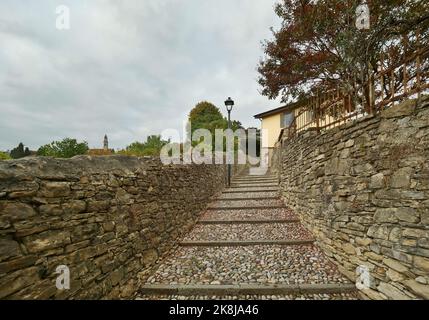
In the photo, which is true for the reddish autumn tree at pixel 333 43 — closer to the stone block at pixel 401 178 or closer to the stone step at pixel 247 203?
the stone block at pixel 401 178

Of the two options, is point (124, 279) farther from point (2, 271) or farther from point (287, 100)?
point (287, 100)

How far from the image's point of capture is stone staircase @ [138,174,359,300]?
307 centimetres

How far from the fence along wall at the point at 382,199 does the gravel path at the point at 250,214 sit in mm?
1875

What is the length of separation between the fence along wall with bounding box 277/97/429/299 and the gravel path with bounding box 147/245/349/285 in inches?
12.8

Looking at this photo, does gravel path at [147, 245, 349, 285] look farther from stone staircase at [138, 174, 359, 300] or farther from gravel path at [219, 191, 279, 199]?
gravel path at [219, 191, 279, 199]

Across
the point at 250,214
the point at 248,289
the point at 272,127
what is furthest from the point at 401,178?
the point at 272,127

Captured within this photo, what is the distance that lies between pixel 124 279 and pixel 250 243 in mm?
2589

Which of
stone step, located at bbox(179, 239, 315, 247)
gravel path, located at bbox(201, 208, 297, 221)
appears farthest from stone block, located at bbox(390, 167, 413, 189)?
gravel path, located at bbox(201, 208, 297, 221)

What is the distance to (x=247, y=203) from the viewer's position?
283 inches

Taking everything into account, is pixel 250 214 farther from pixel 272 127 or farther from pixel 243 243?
pixel 272 127

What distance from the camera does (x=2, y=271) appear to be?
1575 millimetres

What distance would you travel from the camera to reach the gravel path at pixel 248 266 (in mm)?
3305

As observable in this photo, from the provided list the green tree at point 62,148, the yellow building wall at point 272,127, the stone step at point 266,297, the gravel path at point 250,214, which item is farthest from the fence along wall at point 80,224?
the yellow building wall at point 272,127
